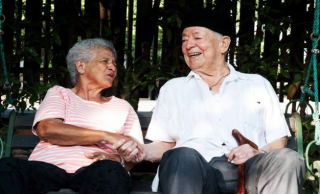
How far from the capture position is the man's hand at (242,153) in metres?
3.67

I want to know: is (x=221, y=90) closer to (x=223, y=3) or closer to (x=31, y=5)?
(x=223, y=3)

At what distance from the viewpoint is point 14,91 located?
5215 mm

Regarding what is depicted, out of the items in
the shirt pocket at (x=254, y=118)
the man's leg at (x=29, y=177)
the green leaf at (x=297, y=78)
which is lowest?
the man's leg at (x=29, y=177)

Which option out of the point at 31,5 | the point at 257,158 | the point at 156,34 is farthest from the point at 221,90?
the point at 31,5

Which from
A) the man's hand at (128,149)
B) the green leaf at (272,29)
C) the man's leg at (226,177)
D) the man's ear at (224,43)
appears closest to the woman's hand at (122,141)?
the man's hand at (128,149)

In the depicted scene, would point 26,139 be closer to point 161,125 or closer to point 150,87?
point 161,125

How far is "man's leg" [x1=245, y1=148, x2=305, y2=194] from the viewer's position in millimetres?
3395

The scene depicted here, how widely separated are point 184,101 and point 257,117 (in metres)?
0.49

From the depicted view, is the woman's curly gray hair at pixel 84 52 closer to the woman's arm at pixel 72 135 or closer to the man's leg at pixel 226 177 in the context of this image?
the woman's arm at pixel 72 135

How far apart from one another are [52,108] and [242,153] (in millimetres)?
1287

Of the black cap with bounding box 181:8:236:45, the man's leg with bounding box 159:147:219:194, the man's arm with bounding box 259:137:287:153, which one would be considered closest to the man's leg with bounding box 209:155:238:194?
the man's leg with bounding box 159:147:219:194

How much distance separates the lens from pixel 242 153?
12.1 ft

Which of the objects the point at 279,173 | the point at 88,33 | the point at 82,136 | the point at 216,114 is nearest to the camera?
the point at 279,173

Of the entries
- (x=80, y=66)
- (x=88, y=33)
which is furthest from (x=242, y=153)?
(x=88, y=33)
